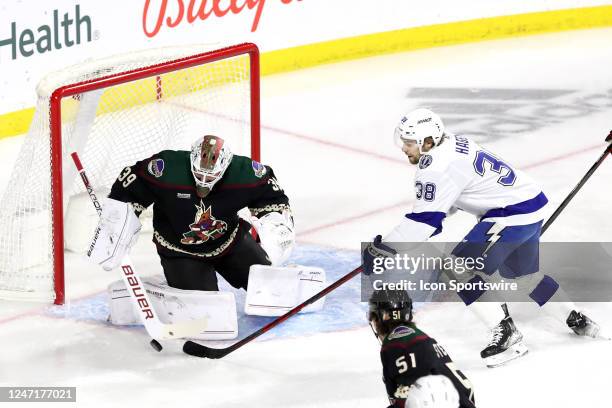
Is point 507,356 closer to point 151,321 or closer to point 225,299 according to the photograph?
point 225,299

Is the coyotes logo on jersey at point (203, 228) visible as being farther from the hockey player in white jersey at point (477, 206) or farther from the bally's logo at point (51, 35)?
the bally's logo at point (51, 35)

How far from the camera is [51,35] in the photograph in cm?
731

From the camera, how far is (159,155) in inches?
205

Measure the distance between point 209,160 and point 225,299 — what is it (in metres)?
0.49

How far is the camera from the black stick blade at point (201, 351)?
5062mm

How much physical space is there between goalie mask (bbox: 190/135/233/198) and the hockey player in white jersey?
1.90 ft

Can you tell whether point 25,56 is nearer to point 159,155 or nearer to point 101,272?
point 101,272

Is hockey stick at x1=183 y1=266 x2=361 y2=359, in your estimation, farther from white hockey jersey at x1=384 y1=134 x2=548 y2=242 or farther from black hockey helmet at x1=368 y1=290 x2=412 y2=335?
black hockey helmet at x1=368 y1=290 x2=412 y2=335

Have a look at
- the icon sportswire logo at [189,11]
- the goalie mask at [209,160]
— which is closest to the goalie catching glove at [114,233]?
the goalie mask at [209,160]

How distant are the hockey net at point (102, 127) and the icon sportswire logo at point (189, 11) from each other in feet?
4.59

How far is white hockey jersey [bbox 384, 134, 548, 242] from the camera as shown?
189 inches

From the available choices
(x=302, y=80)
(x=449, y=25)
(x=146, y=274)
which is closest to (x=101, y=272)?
(x=146, y=274)

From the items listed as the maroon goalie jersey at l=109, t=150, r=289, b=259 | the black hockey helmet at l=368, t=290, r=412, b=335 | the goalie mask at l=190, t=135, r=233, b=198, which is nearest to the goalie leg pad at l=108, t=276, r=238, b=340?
the maroon goalie jersey at l=109, t=150, r=289, b=259
